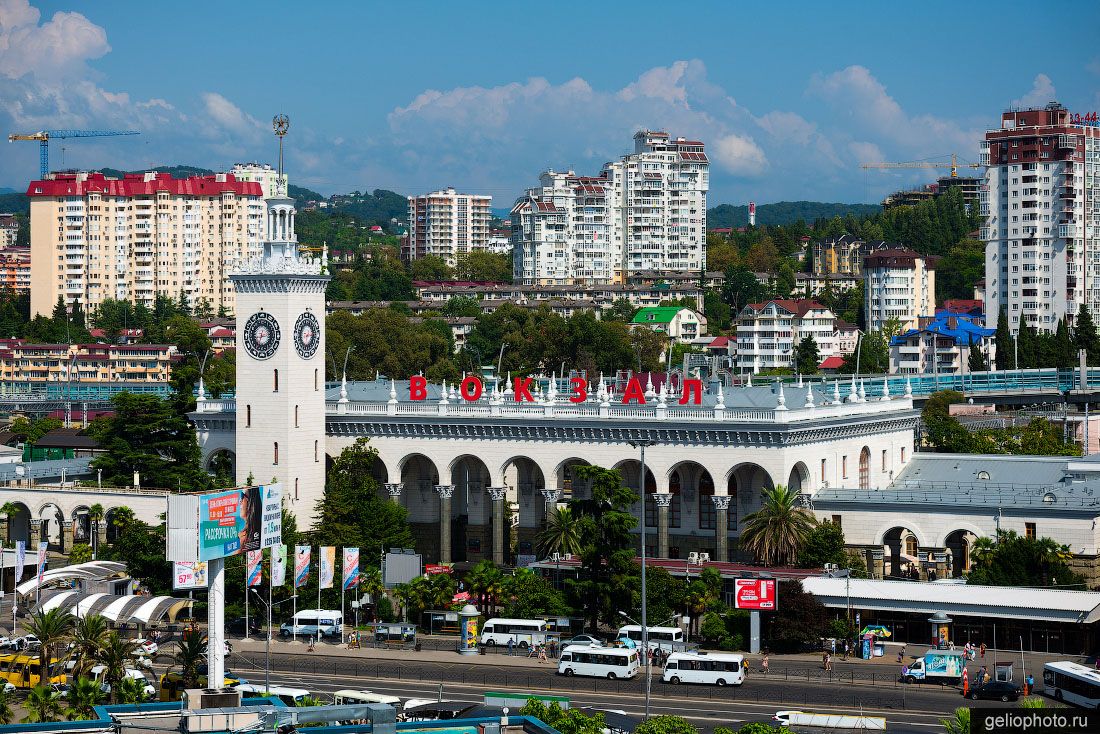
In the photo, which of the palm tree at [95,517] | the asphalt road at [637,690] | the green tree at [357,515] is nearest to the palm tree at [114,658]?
the asphalt road at [637,690]

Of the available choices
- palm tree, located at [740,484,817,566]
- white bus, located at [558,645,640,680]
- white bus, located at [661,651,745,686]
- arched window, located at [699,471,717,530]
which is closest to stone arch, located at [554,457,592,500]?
arched window, located at [699,471,717,530]

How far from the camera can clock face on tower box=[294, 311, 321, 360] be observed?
352ft

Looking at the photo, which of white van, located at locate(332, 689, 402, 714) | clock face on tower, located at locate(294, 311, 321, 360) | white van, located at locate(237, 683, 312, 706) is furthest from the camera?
clock face on tower, located at locate(294, 311, 321, 360)

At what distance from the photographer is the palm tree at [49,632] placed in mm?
77625

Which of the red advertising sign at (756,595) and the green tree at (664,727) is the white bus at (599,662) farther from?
the green tree at (664,727)

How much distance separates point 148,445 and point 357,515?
24063mm

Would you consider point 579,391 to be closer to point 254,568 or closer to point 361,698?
point 254,568

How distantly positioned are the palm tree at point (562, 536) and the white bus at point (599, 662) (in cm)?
1087

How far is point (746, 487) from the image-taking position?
10331 cm

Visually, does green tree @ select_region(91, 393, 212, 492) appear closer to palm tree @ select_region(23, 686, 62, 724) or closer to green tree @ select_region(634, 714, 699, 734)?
palm tree @ select_region(23, 686, 62, 724)

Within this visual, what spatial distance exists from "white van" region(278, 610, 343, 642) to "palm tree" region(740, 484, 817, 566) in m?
21.9

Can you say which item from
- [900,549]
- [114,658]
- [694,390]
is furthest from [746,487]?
[114,658]

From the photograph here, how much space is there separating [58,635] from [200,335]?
10893cm

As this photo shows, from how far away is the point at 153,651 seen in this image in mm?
83875
